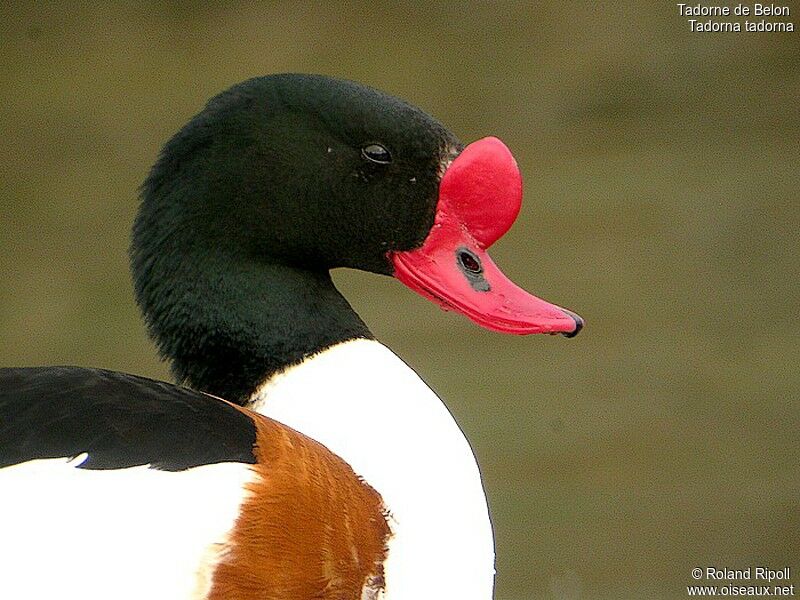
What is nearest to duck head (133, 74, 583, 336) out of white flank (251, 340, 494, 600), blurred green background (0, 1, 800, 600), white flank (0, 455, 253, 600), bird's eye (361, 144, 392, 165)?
bird's eye (361, 144, 392, 165)

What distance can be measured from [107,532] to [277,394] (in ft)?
1.13

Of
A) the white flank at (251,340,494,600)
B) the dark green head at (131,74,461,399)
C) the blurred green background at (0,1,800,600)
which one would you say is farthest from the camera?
the blurred green background at (0,1,800,600)

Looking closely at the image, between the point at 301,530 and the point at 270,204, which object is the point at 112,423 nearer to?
the point at 301,530

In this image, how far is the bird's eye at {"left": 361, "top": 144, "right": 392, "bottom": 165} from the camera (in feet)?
5.66

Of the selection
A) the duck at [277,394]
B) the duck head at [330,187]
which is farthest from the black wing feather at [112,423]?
the duck head at [330,187]

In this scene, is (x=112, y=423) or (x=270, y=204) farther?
(x=270, y=204)

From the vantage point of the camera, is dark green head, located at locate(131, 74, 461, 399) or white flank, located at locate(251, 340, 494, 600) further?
dark green head, located at locate(131, 74, 461, 399)

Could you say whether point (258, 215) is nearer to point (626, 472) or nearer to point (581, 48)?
point (626, 472)

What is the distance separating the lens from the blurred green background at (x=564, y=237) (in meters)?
3.39

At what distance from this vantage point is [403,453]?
64.5 inches

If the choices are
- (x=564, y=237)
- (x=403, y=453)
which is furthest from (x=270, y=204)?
(x=564, y=237)

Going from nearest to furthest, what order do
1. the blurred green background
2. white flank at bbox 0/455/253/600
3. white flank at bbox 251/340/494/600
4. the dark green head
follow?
white flank at bbox 0/455/253/600 → white flank at bbox 251/340/494/600 → the dark green head → the blurred green background

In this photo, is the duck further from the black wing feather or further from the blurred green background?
the blurred green background

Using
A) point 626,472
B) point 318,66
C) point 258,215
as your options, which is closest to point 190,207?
point 258,215
